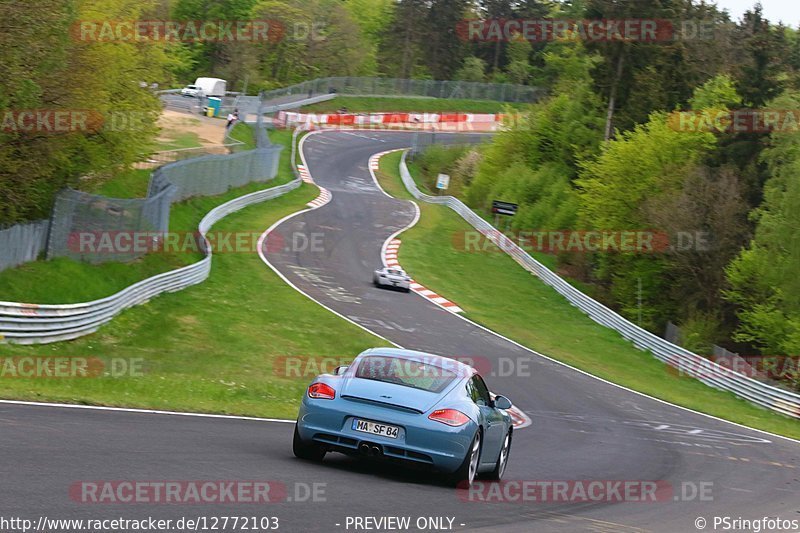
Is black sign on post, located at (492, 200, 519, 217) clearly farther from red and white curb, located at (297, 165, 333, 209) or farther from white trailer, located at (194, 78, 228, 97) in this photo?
white trailer, located at (194, 78, 228, 97)

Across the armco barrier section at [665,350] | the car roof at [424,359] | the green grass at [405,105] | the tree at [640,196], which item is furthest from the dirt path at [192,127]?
the car roof at [424,359]

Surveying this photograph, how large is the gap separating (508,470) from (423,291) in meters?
26.6

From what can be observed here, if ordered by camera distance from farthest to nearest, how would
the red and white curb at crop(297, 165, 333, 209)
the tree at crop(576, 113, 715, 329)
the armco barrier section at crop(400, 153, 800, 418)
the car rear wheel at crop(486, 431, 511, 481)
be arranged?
the red and white curb at crop(297, 165, 333, 209), the tree at crop(576, 113, 715, 329), the armco barrier section at crop(400, 153, 800, 418), the car rear wheel at crop(486, 431, 511, 481)

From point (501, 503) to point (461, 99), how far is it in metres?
99.7

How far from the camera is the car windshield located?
10688 millimetres

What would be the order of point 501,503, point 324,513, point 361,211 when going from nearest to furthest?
point 324,513
point 501,503
point 361,211

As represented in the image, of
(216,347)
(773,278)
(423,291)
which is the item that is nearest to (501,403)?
(216,347)

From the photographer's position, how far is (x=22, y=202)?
2778 cm

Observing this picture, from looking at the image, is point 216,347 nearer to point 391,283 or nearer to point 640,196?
point 391,283

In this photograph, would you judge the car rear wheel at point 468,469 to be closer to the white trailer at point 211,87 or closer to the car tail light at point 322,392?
the car tail light at point 322,392

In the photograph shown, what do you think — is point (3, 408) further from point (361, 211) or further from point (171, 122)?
point (171, 122)

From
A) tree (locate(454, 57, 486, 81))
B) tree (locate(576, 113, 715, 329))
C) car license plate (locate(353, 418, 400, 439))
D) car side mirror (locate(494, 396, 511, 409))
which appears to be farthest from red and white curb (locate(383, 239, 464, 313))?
tree (locate(454, 57, 486, 81))

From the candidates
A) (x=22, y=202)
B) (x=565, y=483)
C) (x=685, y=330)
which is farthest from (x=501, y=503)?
(x=685, y=330)

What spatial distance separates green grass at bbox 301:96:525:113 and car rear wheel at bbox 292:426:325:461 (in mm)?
78592
